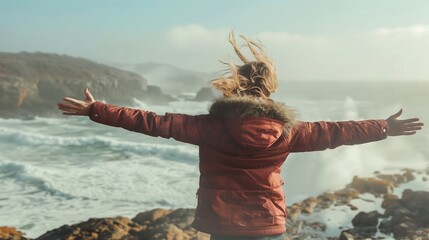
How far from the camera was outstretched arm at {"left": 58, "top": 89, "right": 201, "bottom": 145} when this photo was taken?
2605 mm

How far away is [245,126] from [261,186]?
1.11ft

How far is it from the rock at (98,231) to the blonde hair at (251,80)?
5.62m

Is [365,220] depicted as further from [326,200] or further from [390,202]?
[326,200]

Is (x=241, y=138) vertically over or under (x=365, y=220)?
over

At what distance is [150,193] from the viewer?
15.3m

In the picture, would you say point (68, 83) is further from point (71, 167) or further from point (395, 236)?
point (395, 236)

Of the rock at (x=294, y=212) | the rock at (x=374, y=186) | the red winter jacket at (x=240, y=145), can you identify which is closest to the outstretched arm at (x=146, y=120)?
the red winter jacket at (x=240, y=145)

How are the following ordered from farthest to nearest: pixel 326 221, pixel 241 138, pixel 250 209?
pixel 326 221, pixel 250 209, pixel 241 138

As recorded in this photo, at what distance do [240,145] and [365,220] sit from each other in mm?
8431

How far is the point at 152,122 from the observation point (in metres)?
2.61

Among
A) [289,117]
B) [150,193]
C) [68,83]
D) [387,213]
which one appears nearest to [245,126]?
[289,117]

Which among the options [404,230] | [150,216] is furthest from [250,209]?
[404,230]

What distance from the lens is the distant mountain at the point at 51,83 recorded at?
4453cm

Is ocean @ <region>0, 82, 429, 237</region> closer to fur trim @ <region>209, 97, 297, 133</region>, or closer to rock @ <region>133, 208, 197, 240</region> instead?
rock @ <region>133, 208, 197, 240</region>
